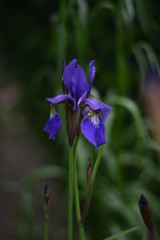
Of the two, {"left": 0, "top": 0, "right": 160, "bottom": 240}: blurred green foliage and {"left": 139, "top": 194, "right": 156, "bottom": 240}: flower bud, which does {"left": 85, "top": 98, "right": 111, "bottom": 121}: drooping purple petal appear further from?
{"left": 0, "top": 0, "right": 160, "bottom": 240}: blurred green foliage

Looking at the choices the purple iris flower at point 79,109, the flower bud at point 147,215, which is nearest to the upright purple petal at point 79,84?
the purple iris flower at point 79,109

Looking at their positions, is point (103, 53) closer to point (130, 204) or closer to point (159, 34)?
point (159, 34)

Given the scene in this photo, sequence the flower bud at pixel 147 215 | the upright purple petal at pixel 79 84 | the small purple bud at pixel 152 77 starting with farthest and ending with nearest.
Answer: the small purple bud at pixel 152 77 → the upright purple petal at pixel 79 84 → the flower bud at pixel 147 215

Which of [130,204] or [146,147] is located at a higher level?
[146,147]

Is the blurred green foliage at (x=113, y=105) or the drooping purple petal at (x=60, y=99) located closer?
the drooping purple petal at (x=60, y=99)

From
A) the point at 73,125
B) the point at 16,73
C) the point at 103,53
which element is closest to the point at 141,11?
the point at 103,53

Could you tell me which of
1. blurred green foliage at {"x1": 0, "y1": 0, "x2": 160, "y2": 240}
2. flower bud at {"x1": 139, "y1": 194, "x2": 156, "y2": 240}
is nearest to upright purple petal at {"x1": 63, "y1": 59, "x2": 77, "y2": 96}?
flower bud at {"x1": 139, "y1": 194, "x2": 156, "y2": 240}

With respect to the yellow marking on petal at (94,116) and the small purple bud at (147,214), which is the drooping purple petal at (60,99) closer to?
the yellow marking on petal at (94,116)
